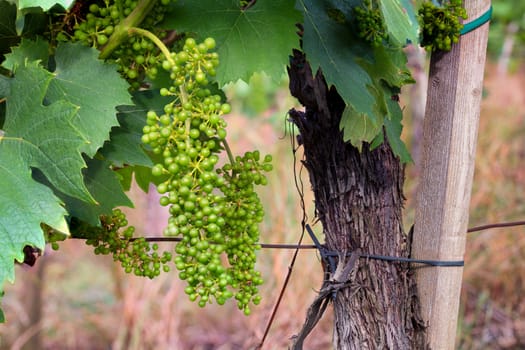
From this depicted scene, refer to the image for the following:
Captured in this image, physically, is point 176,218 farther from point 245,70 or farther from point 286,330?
point 286,330

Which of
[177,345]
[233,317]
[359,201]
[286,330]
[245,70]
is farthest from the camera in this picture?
[233,317]

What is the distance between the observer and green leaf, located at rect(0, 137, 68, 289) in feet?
2.35

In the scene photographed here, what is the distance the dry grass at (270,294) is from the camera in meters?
3.14

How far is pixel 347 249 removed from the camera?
45.2 inches

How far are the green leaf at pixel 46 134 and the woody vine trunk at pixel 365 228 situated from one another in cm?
48

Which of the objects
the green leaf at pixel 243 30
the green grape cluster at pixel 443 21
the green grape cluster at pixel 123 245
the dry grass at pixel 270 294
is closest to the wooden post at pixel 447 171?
the green grape cluster at pixel 443 21

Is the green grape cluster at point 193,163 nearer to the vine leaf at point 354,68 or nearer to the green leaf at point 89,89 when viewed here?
the green leaf at point 89,89

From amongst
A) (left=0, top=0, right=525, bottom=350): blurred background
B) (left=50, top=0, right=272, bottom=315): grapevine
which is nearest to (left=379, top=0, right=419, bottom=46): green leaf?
(left=50, top=0, right=272, bottom=315): grapevine

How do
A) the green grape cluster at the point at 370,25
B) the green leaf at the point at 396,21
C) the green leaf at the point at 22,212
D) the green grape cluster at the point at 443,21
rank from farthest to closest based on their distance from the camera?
the green grape cluster at the point at 443,21, the green grape cluster at the point at 370,25, the green leaf at the point at 396,21, the green leaf at the point at 22,212

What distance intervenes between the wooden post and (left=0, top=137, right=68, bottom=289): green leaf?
2.24 feet

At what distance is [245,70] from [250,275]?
0.29 meters

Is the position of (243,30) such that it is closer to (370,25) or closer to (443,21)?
(370,25)

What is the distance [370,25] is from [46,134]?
1.63ft

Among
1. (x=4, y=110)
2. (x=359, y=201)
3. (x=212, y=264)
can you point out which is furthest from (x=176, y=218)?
(x=359, y=201)
